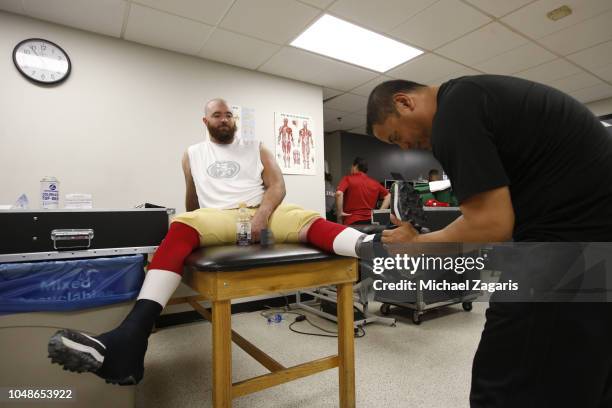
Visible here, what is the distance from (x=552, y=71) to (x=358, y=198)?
102 inches

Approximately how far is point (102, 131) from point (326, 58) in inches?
79.5

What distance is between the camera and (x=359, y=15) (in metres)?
2.49

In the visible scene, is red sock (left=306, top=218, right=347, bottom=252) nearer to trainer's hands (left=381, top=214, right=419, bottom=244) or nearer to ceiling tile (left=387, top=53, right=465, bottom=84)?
trainer's hands (left=381, top=214, right=419, bottom=244)

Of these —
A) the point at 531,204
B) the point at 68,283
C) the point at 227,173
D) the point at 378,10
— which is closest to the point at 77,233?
the point at 68,283

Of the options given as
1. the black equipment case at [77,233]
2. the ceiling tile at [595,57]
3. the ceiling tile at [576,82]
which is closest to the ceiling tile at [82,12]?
the black equipment case at [77,233]

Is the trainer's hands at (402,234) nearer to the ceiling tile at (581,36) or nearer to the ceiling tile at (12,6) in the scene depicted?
the ceiling tile at (12,6)

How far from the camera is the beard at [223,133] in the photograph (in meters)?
1.98

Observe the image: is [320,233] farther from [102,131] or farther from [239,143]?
[102,131]

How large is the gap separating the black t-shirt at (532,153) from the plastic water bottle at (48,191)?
1686mm

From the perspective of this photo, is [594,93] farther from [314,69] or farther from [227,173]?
[227,173]

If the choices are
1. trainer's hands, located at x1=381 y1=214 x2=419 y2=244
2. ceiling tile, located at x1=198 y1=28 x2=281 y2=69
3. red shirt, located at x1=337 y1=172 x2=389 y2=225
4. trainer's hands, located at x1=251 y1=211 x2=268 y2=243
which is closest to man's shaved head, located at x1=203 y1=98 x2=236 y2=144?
trainer's hands, located at x1=251 y1=211 x2=268 y2=243

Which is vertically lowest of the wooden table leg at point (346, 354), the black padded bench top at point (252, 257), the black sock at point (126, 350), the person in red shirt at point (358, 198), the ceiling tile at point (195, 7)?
the wooden table leg at point (346, 354)

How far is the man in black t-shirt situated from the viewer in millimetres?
687

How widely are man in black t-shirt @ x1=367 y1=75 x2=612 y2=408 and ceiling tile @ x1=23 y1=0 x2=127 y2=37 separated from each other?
2471 mm
